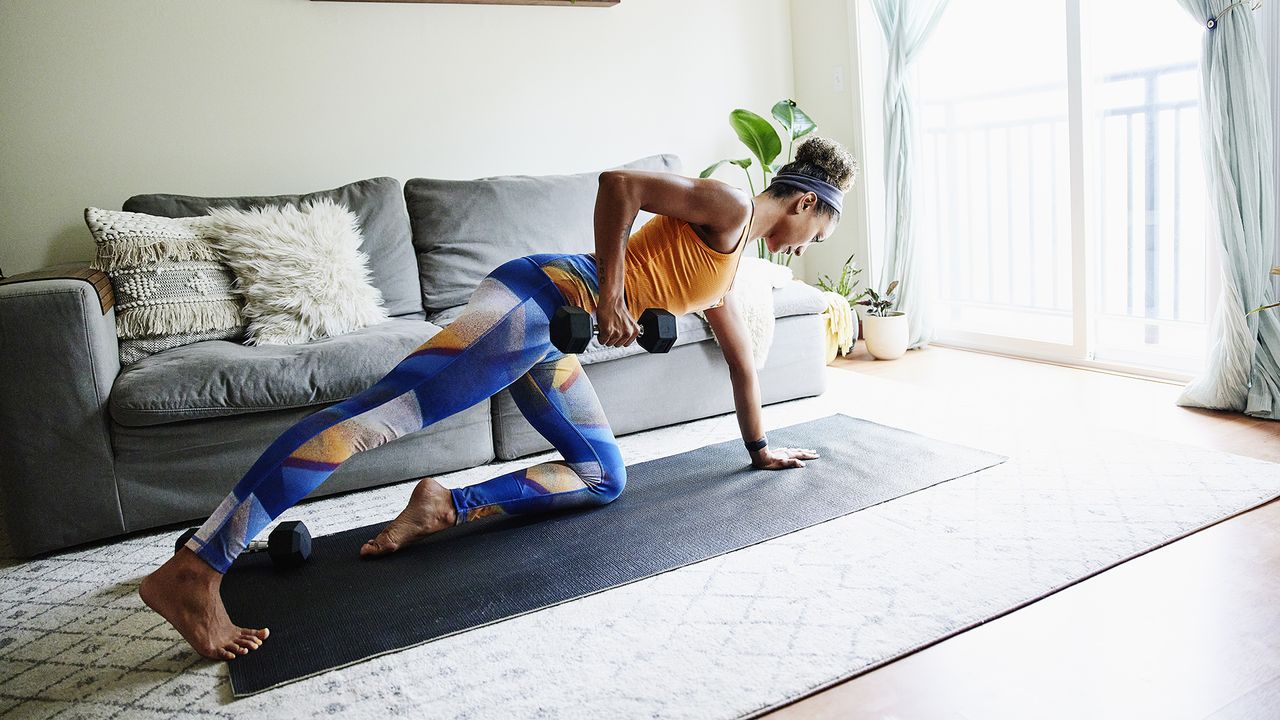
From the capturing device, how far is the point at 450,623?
5.58 feet

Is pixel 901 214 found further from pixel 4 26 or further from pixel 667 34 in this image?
pixel 4 26

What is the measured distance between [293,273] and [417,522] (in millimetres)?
1152

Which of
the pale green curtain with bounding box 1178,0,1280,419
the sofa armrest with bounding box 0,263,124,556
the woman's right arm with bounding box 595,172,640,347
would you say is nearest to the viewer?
the woman's right arm with bounding box 595,172,640,347

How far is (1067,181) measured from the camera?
380cm

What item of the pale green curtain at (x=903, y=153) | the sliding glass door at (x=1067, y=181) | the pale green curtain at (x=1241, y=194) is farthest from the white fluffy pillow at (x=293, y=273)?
the pale green curtain at (x=1241, y=194)

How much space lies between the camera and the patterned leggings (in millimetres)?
1607

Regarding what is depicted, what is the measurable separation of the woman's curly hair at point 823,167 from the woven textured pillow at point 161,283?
1739 mm

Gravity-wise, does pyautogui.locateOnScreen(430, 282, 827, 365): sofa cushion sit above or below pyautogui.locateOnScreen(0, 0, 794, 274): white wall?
below

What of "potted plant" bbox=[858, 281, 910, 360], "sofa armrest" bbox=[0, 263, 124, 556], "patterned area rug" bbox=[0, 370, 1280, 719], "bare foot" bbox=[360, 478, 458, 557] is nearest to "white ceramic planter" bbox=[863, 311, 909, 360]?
"potted plant" bbox=[858, 281, 910, 360]

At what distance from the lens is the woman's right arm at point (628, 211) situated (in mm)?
1825

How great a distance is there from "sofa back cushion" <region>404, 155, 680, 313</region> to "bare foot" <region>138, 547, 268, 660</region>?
5.73ft

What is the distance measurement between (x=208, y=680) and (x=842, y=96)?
3.80 meters

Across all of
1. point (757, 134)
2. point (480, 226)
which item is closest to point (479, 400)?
point (480, 226)

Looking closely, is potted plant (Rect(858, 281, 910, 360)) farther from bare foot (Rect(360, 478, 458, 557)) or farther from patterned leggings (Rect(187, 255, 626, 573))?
bare foot (Rect(360, 478, 458, 557))
